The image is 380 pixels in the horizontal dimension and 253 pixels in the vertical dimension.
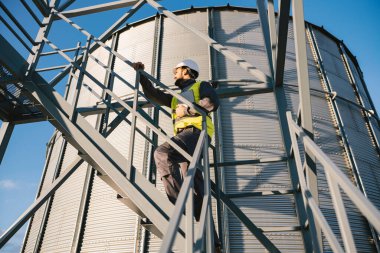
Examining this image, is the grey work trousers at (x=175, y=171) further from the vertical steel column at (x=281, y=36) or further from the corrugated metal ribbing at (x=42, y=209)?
the corrugated metal ribbing at (x=42, y=209)

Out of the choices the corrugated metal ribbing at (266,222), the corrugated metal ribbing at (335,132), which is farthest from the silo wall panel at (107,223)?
the corrugated metal ribbing at (335,132)

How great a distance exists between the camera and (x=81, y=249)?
7.07 m

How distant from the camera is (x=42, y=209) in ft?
28.6

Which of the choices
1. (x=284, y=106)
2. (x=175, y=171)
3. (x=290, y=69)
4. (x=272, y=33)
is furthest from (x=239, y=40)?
(x=175, y=171)

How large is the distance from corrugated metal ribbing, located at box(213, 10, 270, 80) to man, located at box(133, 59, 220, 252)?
193 inches

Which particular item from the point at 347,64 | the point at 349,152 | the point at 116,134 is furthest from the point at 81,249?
the point at 347,64

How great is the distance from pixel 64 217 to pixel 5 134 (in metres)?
3.76

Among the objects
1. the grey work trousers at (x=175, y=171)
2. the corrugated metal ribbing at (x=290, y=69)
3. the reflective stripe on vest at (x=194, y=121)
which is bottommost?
the grey work trousers at (x=175, y=171)

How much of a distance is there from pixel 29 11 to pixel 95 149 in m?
2.50

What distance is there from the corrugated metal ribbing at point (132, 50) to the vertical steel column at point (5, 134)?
410 centimetres

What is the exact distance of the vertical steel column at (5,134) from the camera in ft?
15.7

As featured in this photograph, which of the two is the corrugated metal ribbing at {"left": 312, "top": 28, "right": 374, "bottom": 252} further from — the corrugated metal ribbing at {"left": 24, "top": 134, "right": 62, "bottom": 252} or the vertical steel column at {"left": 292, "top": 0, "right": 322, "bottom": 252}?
the corrugated metal ribbing at {"left": 24, "top": 134, "right": 62, "bottom": 252}

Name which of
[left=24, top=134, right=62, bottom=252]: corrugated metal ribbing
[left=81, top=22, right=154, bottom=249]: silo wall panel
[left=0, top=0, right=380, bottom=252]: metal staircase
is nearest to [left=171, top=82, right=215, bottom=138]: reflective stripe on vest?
[left=0, top=0, right=380, bottom=252]: metal staircase

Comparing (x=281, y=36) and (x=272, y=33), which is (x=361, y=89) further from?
(x=281, y=36)
